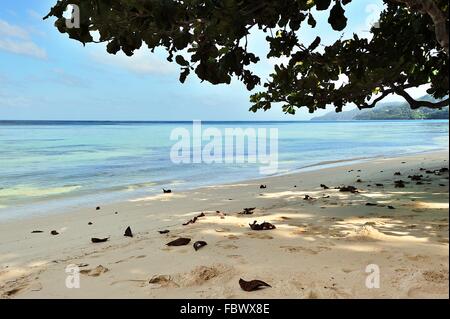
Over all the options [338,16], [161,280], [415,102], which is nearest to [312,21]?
[338,16]

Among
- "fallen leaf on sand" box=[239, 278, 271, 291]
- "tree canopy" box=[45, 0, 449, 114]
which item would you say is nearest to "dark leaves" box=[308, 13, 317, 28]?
"tree canopy" box=[45, 0, 449, 114]

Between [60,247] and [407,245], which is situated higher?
[407,245]

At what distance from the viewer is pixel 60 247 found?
5.22 metres

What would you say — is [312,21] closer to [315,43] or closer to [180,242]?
[315,43]

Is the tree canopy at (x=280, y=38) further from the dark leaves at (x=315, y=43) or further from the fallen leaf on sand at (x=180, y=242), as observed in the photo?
the fallen leaf on sand at (x=180, y=242)

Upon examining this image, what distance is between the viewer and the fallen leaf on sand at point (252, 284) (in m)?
2.91

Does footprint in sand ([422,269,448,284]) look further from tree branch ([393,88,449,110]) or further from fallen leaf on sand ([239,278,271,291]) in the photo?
tree branch ([393,88,449,110])

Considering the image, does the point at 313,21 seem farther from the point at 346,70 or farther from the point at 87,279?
the point at 87,279

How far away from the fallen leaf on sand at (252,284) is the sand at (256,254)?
45 mm

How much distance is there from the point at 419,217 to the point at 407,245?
1.47m

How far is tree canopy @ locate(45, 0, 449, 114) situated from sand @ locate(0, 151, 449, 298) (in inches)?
73.1

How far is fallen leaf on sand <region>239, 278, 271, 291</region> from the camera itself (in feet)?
9.55

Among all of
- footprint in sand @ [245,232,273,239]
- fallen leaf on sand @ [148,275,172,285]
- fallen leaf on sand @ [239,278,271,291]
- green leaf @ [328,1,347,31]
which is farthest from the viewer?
footprint in sand @ [245,232,273,239]
